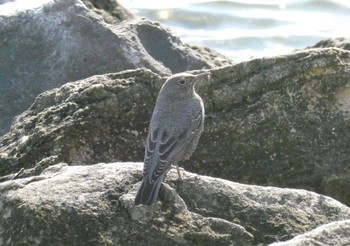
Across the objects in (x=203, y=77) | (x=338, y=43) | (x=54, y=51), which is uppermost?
(x=203, y=77)

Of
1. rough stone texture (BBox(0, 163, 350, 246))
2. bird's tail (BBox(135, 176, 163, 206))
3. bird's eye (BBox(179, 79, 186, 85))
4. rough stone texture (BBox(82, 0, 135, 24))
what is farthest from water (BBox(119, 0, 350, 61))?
bird's tail (BBox(135, 176, 163, 206))

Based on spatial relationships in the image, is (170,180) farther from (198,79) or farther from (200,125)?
(198,79)

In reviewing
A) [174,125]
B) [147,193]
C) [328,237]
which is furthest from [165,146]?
[328,237]

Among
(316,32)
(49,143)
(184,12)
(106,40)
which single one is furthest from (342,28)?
(49,143)

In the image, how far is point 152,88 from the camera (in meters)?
9.14

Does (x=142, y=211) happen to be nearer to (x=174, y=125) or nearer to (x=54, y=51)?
(x=174, y=125)

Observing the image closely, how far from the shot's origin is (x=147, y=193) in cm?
687

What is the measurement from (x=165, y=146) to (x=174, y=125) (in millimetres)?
410

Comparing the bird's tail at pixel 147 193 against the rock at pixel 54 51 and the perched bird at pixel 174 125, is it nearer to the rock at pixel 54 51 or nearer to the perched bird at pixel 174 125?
the perched bird at pixel 174 125

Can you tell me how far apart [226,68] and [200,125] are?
0.88 meters

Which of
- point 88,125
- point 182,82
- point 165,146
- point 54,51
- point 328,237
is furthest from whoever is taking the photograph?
point 54,51

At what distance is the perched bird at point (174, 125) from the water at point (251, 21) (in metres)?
9.33

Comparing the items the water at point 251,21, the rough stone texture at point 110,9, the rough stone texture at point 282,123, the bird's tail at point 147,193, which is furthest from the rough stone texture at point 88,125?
the water at point 251,21

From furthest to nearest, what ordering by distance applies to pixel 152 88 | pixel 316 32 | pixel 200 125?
pixel 316 32, pixel 152 88, pixel 200 125
